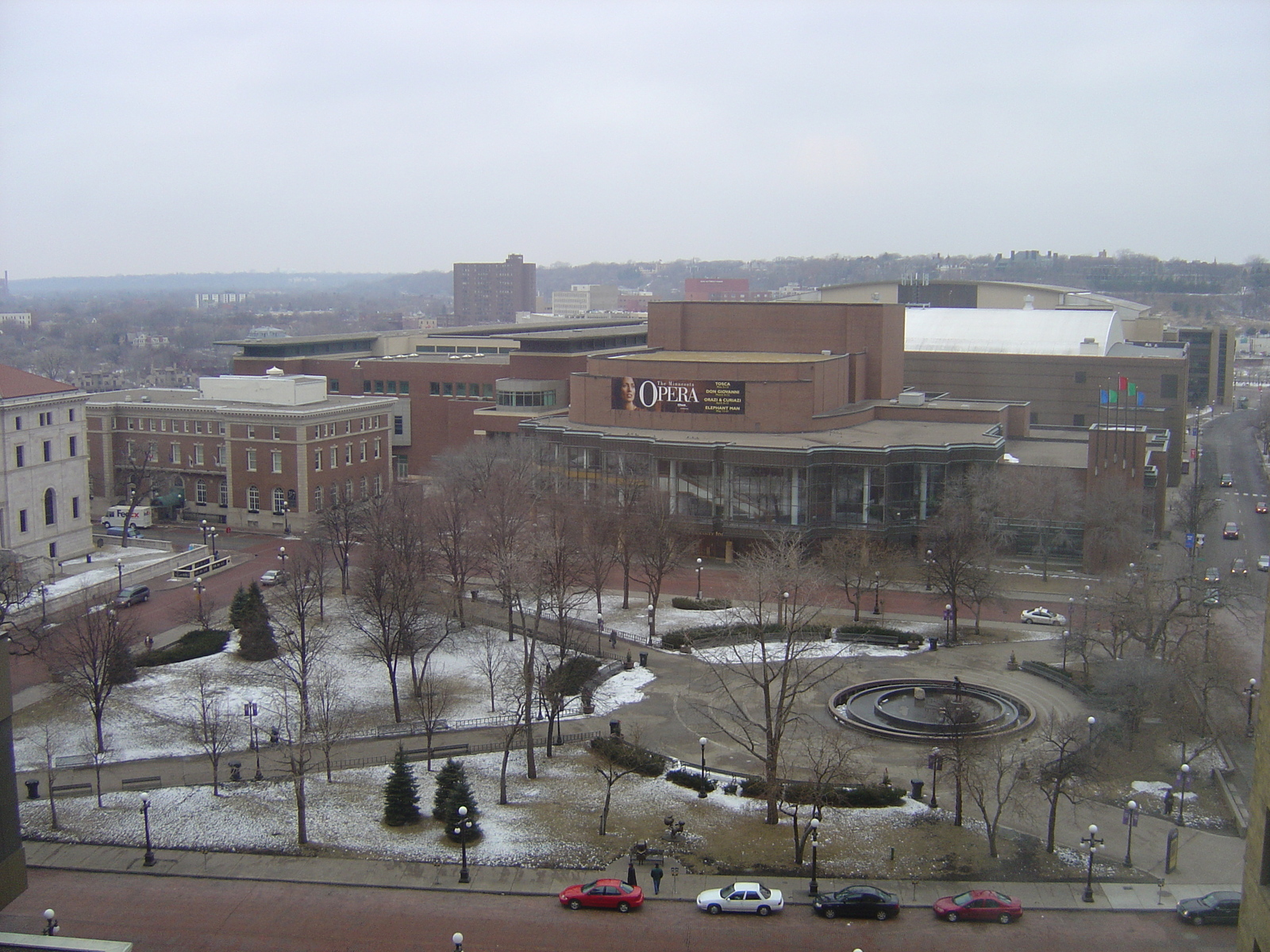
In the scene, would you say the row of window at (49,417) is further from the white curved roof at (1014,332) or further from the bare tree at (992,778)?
the white curved roof at (1014,332)

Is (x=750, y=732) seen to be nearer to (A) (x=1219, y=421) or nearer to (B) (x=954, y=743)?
(B) (x=954, y=743)

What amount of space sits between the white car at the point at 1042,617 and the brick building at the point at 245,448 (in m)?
45.5

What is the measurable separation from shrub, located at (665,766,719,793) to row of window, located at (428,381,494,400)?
57.4 metres

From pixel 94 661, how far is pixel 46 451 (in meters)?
30.4

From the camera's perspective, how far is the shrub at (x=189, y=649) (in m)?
46.8

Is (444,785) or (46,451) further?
(46,451)

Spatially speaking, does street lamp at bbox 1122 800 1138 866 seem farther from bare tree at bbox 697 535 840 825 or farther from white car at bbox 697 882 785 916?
white car at bbox 697 882 785 916

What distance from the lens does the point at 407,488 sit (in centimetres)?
7312

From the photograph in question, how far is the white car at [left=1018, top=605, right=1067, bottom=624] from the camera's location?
5375 centimetres

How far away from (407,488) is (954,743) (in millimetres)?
46562

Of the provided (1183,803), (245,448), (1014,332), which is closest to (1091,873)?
(1183,803)

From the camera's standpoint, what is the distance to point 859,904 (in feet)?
89.6

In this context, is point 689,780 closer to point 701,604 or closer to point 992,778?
point 992,778

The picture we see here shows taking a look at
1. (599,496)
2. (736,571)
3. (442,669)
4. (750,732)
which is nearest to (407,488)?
(599,496)
